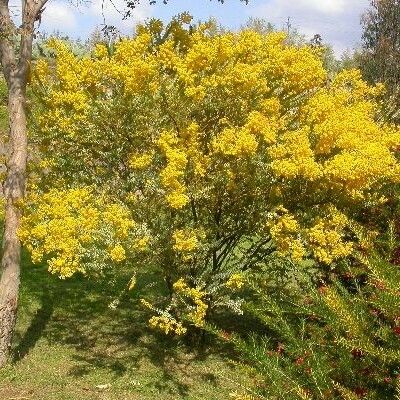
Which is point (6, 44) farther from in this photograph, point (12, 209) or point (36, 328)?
point (36, 328)

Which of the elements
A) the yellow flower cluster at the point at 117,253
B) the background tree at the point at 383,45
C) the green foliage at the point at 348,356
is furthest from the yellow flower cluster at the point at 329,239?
the background tree at the point at 383,45

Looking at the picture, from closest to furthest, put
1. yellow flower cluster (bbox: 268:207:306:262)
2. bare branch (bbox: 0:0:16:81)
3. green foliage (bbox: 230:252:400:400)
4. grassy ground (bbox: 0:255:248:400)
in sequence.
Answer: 1. green foliage (bbox: 230:252:400:400)
2. yellow flower cluster (bbox: 268:207:306:262)
3. grassy ground (bbox: 0:255:248:400)
4. bare branch (bbox: 0:0:16:81)

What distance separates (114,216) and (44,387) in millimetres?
2501

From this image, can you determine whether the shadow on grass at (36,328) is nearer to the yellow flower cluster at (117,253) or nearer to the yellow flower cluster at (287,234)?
the yellow flower cluster at (117,253)

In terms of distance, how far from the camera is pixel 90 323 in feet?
29.8

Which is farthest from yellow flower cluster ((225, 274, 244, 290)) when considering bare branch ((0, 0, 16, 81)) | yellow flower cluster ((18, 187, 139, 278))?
bare branch ((0, 0, 16, 81))

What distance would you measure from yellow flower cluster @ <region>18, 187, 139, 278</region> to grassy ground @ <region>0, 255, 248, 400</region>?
5.76ft

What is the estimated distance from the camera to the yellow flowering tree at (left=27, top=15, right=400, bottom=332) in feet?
19.9

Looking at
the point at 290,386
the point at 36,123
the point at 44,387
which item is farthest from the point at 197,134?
the point at 290,386

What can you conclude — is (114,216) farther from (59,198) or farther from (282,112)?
(282,112)

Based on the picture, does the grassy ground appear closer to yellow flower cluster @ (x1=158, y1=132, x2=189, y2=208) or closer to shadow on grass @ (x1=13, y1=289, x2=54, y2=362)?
shadow on grass @ (x1=13, y1=289, x2=54, y2=362)

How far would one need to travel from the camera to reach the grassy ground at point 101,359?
691cm

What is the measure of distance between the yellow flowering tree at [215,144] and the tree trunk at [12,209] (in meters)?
0.27

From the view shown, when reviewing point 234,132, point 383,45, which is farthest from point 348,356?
point 383,45
